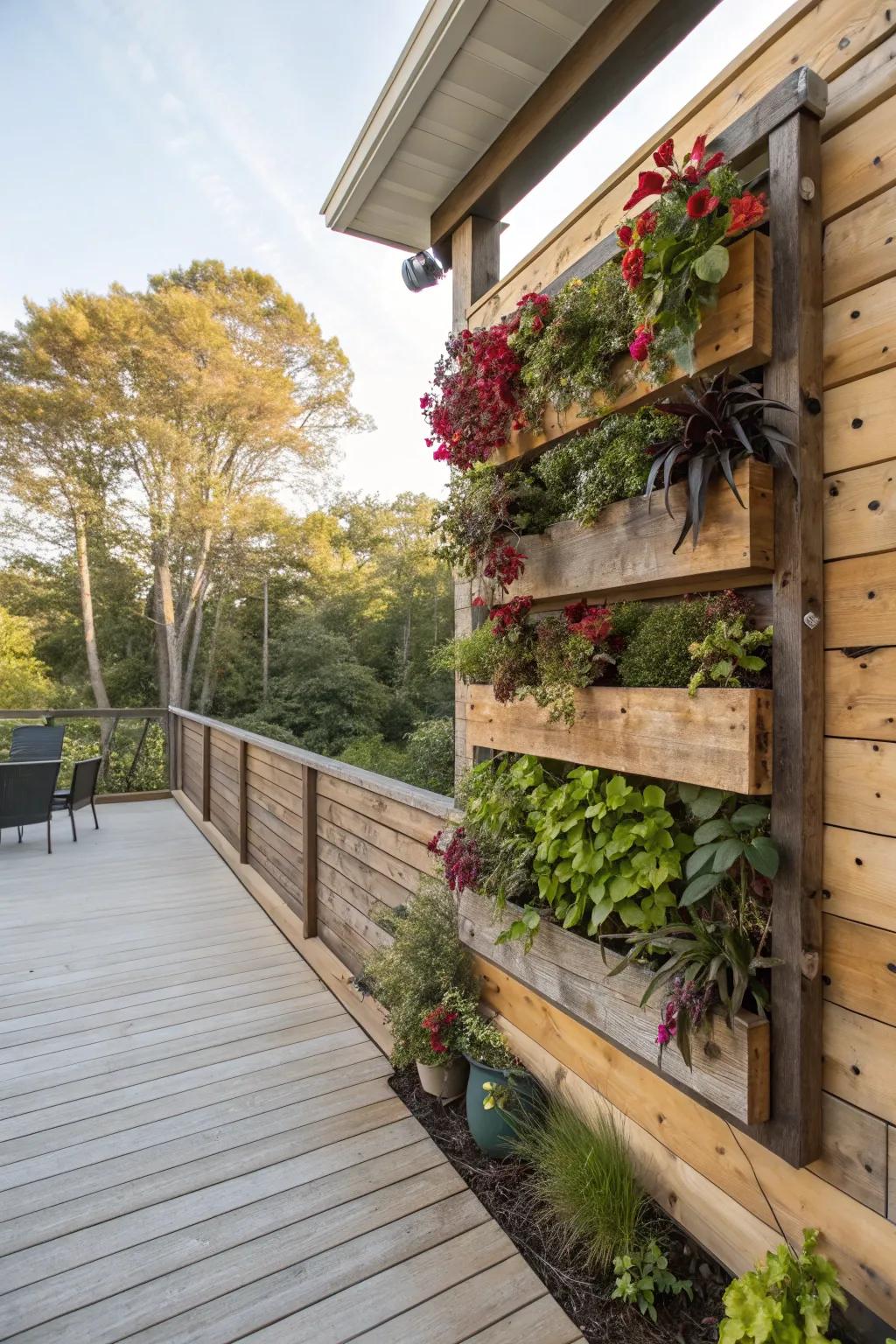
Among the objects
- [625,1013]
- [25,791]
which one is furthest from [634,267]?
[25,791]

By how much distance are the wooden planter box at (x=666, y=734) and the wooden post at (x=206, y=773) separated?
15.4 feet

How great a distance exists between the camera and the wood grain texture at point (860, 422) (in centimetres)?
107

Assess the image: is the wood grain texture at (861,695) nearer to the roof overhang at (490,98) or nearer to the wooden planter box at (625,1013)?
the wooden planter box at (625,1013)

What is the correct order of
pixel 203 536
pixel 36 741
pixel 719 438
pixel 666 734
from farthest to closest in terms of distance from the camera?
pixel 203 536 → pixel 36 741 → pixel 666 734 → pixel 719 438

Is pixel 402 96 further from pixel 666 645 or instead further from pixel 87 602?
pixel 87 602

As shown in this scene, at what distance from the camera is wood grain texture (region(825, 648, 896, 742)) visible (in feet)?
3.48

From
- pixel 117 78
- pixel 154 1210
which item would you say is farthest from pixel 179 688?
pixel 154 1210

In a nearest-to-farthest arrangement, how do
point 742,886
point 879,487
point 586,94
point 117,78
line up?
point 879,487
point 742,886
point 586,94
point 117,78

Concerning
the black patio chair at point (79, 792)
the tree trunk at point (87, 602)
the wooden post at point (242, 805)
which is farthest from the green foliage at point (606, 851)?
the tree trunk at point (87, 602)

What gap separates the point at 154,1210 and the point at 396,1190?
61 cm

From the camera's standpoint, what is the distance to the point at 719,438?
3.87ft

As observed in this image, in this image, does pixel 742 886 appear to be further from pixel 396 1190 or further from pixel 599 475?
pixel 396 1190

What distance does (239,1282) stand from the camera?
1.47m

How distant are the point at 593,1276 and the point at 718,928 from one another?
0.91 metres
